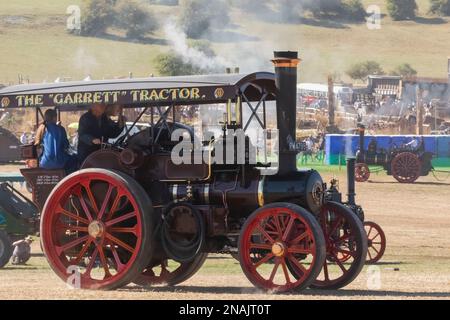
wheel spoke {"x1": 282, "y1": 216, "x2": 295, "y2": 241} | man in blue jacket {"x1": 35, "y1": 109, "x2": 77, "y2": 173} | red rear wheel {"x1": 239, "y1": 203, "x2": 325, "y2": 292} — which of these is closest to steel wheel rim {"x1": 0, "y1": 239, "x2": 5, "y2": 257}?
man in blue jacket {"x1": 35, "y1": 109, "x2": 77, "y2": 173}

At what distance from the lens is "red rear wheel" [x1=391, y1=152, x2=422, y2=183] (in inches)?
1276

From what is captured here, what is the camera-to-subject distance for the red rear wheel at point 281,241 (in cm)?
1008

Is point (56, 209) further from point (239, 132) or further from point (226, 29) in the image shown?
point (226, 29)

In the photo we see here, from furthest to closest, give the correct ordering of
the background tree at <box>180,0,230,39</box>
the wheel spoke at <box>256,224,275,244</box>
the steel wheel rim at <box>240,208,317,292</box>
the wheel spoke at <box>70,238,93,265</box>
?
the background tree at <box>180,0,230,39</box> < the wheel spoke at <box>70,238,93,265</box> < the wheel spoke at <box>256,224,275,244</box> < the steel wheel rim at <box>240,208,317,292</box>

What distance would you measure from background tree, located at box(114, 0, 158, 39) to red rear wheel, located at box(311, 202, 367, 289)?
62721 millimetres

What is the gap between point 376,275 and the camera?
13.4 m

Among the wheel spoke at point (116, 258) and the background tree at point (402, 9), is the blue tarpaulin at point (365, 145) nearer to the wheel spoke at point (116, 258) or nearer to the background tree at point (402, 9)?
the wheel spoke at point (116, 258)

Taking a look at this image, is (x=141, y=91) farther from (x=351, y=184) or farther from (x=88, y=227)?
(x=351, y=184)

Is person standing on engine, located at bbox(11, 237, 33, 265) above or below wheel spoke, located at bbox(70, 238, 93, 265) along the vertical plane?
below

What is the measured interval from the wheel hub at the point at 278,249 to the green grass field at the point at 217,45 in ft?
153

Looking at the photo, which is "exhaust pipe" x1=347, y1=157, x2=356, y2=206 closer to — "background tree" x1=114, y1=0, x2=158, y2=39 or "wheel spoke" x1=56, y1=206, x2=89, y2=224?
"wheel spoke" x1=56, y1=206, x2=89, y2=224

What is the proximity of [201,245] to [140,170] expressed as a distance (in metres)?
0.96

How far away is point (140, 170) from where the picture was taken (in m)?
10.9

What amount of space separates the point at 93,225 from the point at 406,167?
22622 mm
